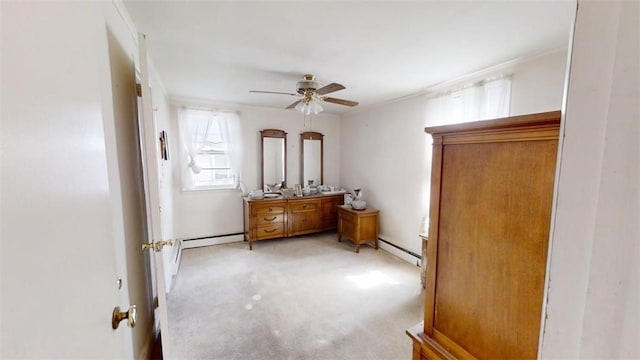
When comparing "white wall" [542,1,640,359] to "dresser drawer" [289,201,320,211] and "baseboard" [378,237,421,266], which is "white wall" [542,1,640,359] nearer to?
"baseboard" [378,237,421,266]

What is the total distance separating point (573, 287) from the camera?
13.5 inches

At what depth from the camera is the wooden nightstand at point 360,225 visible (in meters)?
3.86

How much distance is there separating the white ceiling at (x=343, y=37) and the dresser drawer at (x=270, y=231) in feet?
7.22

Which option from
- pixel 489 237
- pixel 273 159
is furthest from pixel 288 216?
pixel 489 237

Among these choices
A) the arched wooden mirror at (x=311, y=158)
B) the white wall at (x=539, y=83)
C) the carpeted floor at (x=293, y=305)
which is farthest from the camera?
the arched wooden mirror at (x=311, y=158)

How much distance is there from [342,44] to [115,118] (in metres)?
1.56

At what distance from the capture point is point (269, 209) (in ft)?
13.3

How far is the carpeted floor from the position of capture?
1944 millimetres

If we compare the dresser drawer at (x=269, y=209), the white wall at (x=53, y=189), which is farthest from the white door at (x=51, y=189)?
the dresser drawer at (x=269, y=209)

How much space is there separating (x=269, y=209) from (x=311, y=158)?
4.39 ft

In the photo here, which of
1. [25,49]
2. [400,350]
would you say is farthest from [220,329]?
[25,49]

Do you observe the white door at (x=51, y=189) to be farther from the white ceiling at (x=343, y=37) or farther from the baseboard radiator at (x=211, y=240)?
the baseboard radiator at (x=211, y=240)

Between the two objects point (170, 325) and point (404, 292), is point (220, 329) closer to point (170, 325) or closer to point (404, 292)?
point (170, 325)

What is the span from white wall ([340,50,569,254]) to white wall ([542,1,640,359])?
2.42m
